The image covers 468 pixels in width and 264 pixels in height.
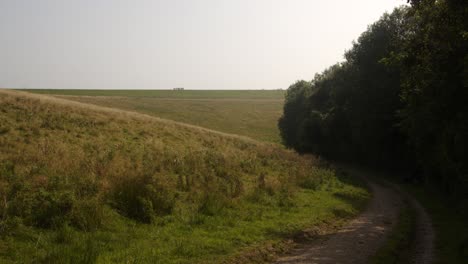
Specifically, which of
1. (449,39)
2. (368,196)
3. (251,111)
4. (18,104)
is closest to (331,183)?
(368,196)

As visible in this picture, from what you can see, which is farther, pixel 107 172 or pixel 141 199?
pixel 107 172

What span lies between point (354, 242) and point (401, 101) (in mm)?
18327

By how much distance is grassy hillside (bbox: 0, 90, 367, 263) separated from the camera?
12.3m

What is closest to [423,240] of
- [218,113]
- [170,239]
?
[170,239]

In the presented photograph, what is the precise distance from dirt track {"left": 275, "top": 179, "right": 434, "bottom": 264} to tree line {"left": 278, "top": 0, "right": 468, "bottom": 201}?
185 inches

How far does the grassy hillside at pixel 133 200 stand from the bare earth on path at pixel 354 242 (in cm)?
119

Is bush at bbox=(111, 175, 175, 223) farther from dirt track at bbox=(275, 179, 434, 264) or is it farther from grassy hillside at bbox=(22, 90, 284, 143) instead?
grassy hillside at bbox=(22, 90, 284, 143)

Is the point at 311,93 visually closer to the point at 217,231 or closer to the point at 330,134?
the point at 330,134

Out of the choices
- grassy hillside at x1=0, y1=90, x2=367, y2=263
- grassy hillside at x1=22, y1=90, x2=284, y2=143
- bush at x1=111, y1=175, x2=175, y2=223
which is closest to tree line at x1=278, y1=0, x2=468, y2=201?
grassy hillside at x1=0, y1=90, x2=367, y2=263

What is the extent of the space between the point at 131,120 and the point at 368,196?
79.5ft

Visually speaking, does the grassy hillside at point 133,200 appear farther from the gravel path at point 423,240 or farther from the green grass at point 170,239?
the gravel path at point 423,240

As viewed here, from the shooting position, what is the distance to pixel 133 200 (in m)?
16.1

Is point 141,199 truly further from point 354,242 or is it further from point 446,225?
point 446,225

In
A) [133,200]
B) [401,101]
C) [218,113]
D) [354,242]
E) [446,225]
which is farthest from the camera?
[218,113]
